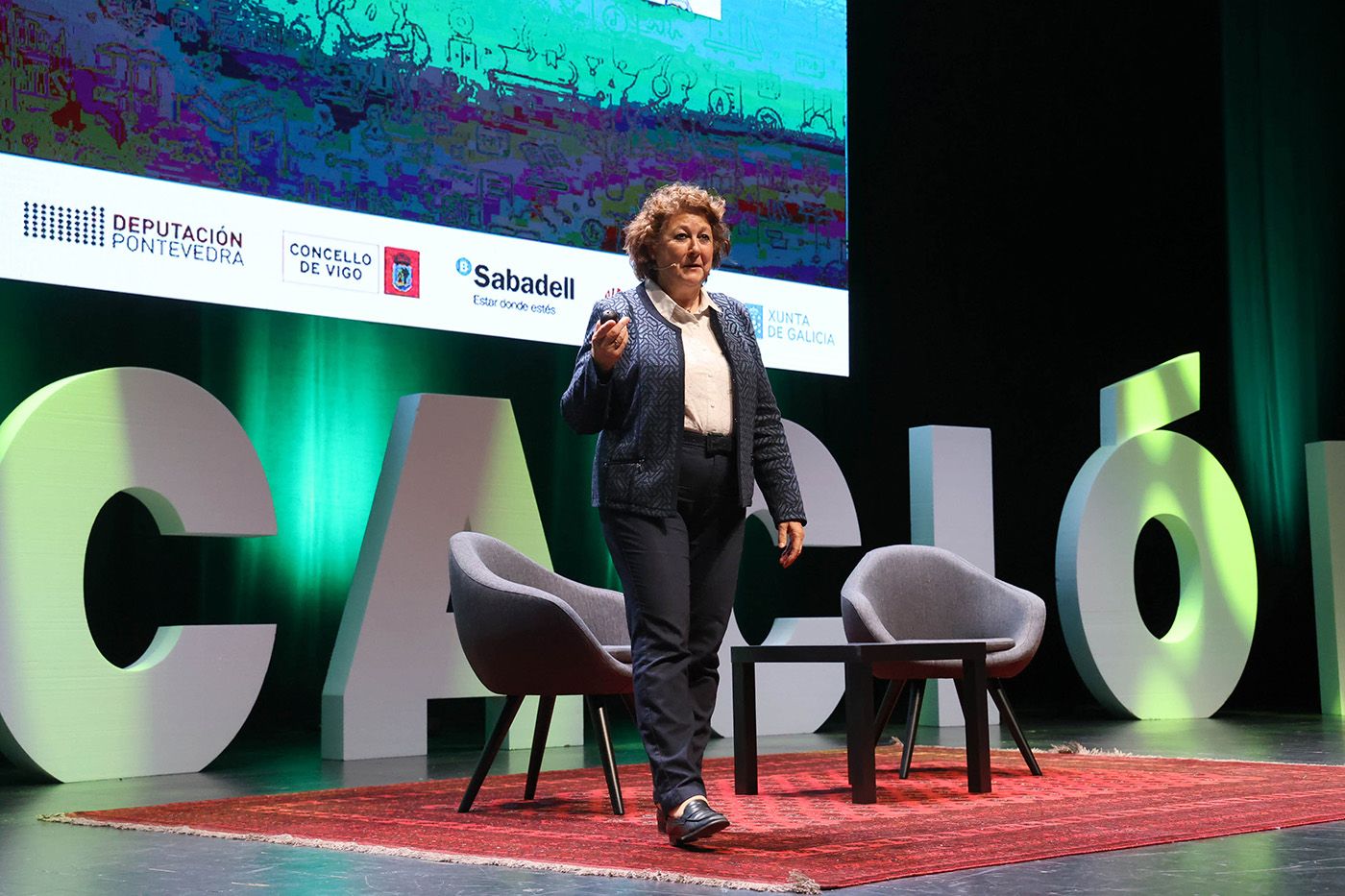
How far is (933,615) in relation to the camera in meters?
Result: 4.64

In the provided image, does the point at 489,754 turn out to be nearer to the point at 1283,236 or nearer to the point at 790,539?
the point at 790,539

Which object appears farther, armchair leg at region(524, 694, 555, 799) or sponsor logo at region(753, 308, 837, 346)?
sponsor logo at region(753, 308, 837, 346)

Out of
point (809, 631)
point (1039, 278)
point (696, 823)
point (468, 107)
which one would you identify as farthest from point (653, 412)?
point (1039, 278)

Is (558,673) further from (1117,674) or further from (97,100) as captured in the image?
(1117,674)

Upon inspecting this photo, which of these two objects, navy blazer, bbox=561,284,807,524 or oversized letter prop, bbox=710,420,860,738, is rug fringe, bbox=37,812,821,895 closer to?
navy blazer, bbox=561,284,807,524

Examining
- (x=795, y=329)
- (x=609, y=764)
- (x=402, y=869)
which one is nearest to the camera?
(x=402, y=869)

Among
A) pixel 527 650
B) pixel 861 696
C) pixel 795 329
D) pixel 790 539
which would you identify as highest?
pixel 795 329

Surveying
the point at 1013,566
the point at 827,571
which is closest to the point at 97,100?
the point at 827,571

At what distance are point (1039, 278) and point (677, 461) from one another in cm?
544

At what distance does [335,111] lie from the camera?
5.28 m

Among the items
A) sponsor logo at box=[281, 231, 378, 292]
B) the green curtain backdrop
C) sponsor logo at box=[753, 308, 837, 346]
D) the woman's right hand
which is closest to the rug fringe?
the woman's right hand

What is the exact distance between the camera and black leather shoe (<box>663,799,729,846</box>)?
259cm

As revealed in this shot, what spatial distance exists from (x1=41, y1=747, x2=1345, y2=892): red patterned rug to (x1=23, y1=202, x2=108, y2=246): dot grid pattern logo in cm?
178

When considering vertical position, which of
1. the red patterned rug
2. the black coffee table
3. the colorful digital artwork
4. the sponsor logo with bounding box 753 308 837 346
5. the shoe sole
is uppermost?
the colorful digital artwork
